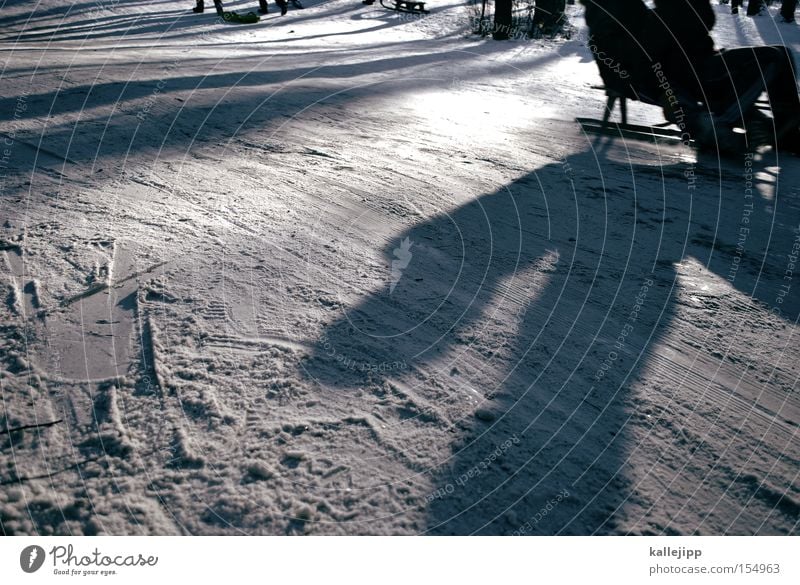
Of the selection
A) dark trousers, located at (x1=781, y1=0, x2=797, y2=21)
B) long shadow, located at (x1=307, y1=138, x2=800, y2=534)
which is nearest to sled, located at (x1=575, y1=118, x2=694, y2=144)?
long shadow, located at (x1=307, y1=138, x2=800, y2=534)

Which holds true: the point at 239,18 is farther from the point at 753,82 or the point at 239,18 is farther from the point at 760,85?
the point at 760,85

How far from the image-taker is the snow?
1.84 metres

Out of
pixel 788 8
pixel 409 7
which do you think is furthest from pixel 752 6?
pixel 409 7

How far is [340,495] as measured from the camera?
1816mm

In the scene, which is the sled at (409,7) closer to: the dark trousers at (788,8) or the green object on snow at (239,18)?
the green object on snow at (239,18)

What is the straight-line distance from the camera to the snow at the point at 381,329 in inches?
72.5

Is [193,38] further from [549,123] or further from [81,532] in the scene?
[81,532]

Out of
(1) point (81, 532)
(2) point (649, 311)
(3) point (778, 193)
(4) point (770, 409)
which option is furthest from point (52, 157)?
(3) point (778, 193)

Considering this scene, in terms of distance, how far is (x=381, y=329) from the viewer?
2.60m

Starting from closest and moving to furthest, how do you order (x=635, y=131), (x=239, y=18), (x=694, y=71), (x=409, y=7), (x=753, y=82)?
(x=753, y=82) → (x=694, y=71) → (x=635, y=131) → (x=239, y=18) → (x=409, y=7)

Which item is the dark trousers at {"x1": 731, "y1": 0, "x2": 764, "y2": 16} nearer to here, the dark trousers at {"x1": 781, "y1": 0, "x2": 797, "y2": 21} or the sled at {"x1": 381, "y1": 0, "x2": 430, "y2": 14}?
the dark trousers at {"x1": 781, "y1": 0, "x2": 797, "y2": 21}

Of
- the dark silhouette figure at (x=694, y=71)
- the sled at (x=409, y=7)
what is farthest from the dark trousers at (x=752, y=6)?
the dark silhouette figure at (x=694, y=71)

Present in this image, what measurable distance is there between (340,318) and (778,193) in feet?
12.1

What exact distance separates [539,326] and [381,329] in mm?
706
